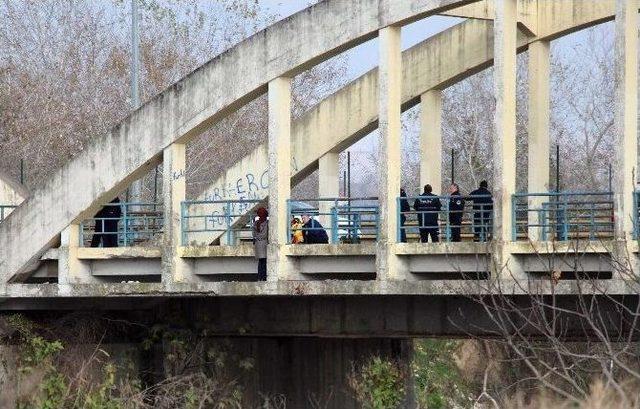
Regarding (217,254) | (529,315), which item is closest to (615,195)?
(529,315)

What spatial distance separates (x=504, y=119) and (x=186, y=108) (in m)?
5.49

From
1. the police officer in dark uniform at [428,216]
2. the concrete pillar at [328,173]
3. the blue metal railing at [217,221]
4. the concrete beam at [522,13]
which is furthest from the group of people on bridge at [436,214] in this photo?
the concrete pillar at [328,173]

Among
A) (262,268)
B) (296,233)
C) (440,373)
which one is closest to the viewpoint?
(262,268)

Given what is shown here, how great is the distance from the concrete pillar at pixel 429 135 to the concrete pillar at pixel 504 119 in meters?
6.77

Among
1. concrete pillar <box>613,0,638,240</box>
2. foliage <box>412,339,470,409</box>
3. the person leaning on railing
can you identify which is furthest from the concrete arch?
foliage <box>412,339,470,409</box>

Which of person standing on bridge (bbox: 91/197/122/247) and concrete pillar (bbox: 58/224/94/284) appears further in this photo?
person standing on bridge (bbox: 91/197/122/247)

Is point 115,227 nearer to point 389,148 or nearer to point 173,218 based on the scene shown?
point 173,218

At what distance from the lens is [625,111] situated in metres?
20.0

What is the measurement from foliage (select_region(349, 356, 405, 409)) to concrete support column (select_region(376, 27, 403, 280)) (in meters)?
3.29

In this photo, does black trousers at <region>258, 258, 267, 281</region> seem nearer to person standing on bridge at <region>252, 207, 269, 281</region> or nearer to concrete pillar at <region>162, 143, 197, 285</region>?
person standing on bridge at <region>252, 207, 269, 281</region>

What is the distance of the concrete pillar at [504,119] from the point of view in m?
21.1

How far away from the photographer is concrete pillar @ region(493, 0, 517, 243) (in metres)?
21.1

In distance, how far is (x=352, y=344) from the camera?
28.7 meters

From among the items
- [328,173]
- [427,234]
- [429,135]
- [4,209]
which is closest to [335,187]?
[328,173]
